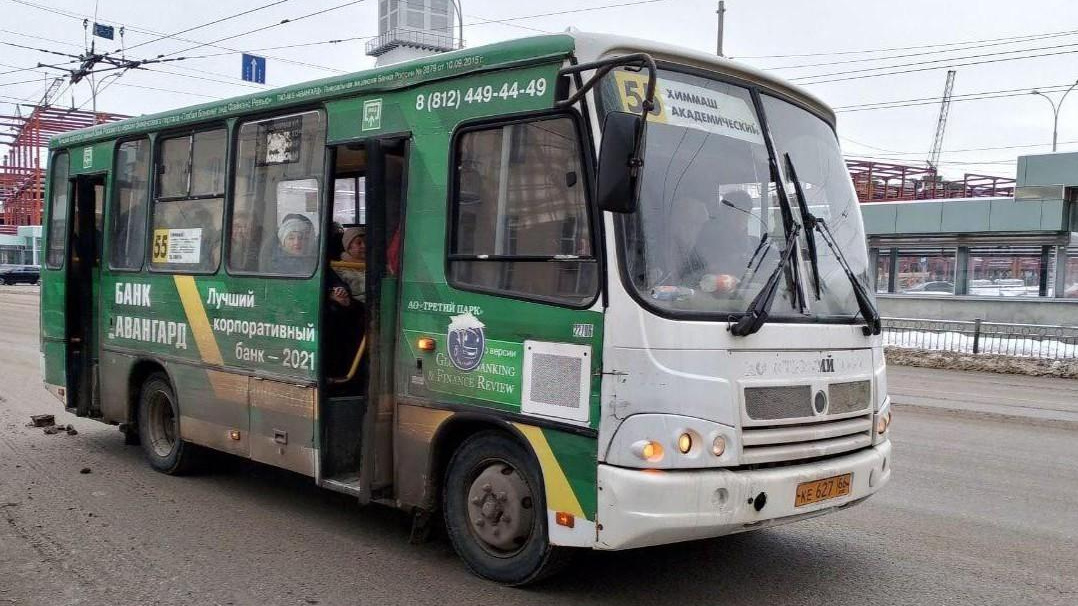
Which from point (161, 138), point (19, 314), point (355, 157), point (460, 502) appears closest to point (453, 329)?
point (460, 502)

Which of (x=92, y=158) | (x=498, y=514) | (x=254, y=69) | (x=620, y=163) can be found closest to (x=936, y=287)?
(x=254, y=69)

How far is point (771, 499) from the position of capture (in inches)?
Result: 175

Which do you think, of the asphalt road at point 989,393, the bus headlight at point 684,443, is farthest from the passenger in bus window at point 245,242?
the asphalt road at point 989,393

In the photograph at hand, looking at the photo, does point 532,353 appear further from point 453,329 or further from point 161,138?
point 161,138

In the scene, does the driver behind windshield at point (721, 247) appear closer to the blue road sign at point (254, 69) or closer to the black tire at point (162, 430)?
the black tire at point (162, 430)

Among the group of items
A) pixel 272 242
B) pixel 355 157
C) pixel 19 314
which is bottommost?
pixel 19 314

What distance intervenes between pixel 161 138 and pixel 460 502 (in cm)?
449

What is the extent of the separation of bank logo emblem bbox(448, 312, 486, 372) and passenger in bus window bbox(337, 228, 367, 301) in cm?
125

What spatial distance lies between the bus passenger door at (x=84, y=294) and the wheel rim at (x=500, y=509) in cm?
513

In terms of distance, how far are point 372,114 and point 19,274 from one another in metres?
62.2

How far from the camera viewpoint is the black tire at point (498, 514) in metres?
4.71

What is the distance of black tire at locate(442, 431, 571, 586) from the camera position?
185 inches

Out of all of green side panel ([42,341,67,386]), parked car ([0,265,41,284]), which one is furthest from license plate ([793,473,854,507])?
parked car ([0,265,41,284])

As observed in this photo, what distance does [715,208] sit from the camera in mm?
4684
